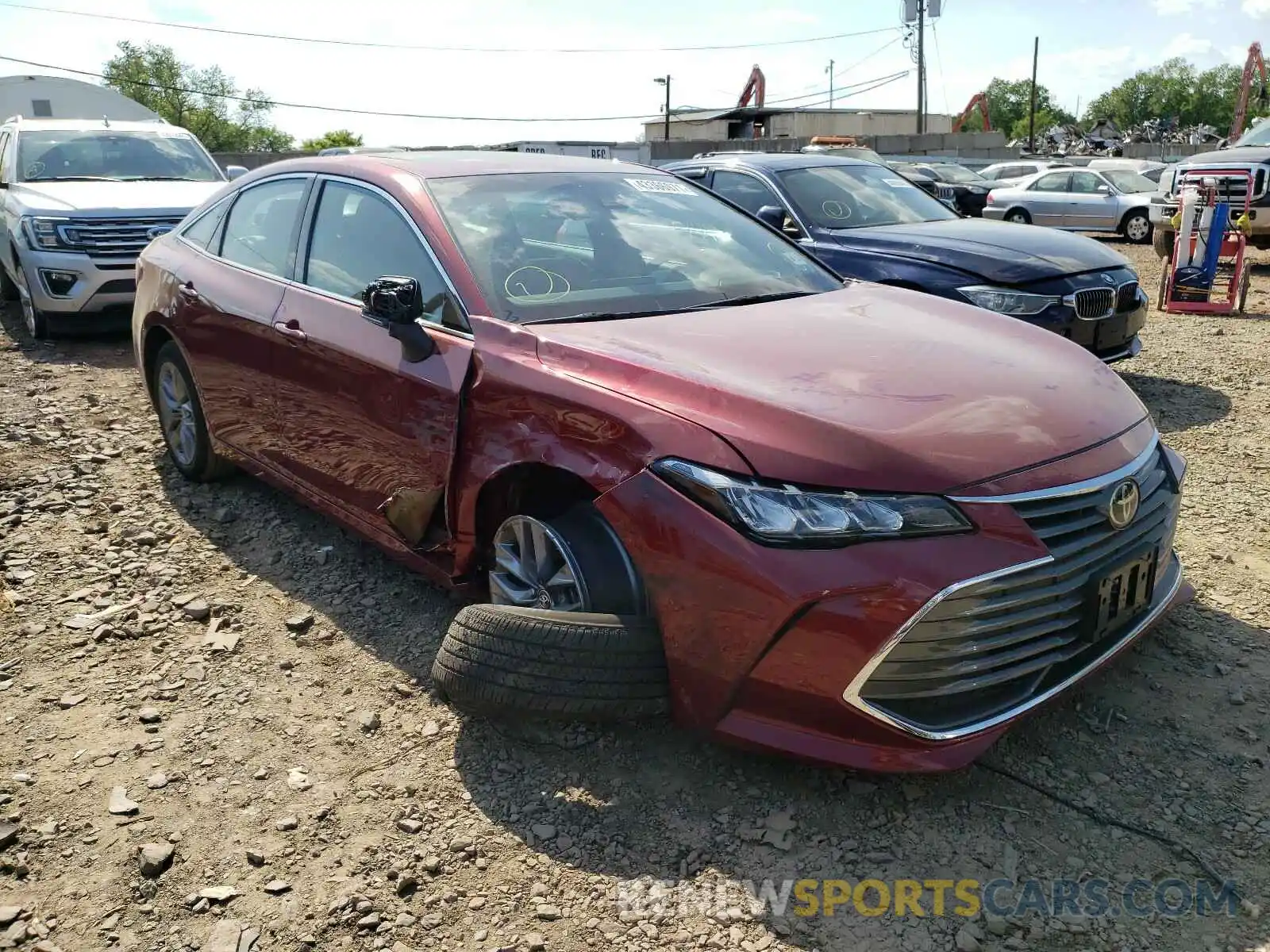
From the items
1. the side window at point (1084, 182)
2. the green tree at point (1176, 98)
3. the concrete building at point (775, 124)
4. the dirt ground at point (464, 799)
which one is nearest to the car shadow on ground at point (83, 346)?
the dirt ground at point (464, 799)

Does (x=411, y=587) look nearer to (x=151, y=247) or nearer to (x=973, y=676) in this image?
(x=973, y=676)

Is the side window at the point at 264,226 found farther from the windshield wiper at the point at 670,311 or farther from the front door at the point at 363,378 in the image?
the windshield wiper at the point at 670,311

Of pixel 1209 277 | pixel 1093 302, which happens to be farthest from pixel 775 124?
pixel 1093 302

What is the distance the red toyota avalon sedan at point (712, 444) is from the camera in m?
2.38

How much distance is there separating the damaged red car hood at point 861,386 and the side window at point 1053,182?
17.1m

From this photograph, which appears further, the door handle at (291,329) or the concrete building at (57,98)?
the concrete building at (57,98)

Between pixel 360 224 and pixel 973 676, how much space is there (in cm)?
255

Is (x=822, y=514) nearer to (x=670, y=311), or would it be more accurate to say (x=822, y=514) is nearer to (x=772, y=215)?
(x=670, y=311)

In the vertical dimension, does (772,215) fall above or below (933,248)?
above

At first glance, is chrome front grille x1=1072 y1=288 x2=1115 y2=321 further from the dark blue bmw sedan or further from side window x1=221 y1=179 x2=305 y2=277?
side window x1=221 y1=179 x2=305 y2=277

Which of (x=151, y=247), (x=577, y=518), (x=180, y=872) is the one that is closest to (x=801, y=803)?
(x=577, y=518)

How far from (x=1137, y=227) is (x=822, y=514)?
18066 millimetres

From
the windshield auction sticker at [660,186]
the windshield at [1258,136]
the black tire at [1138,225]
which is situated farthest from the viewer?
the black tire at [1138,225]

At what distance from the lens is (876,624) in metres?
2.32
